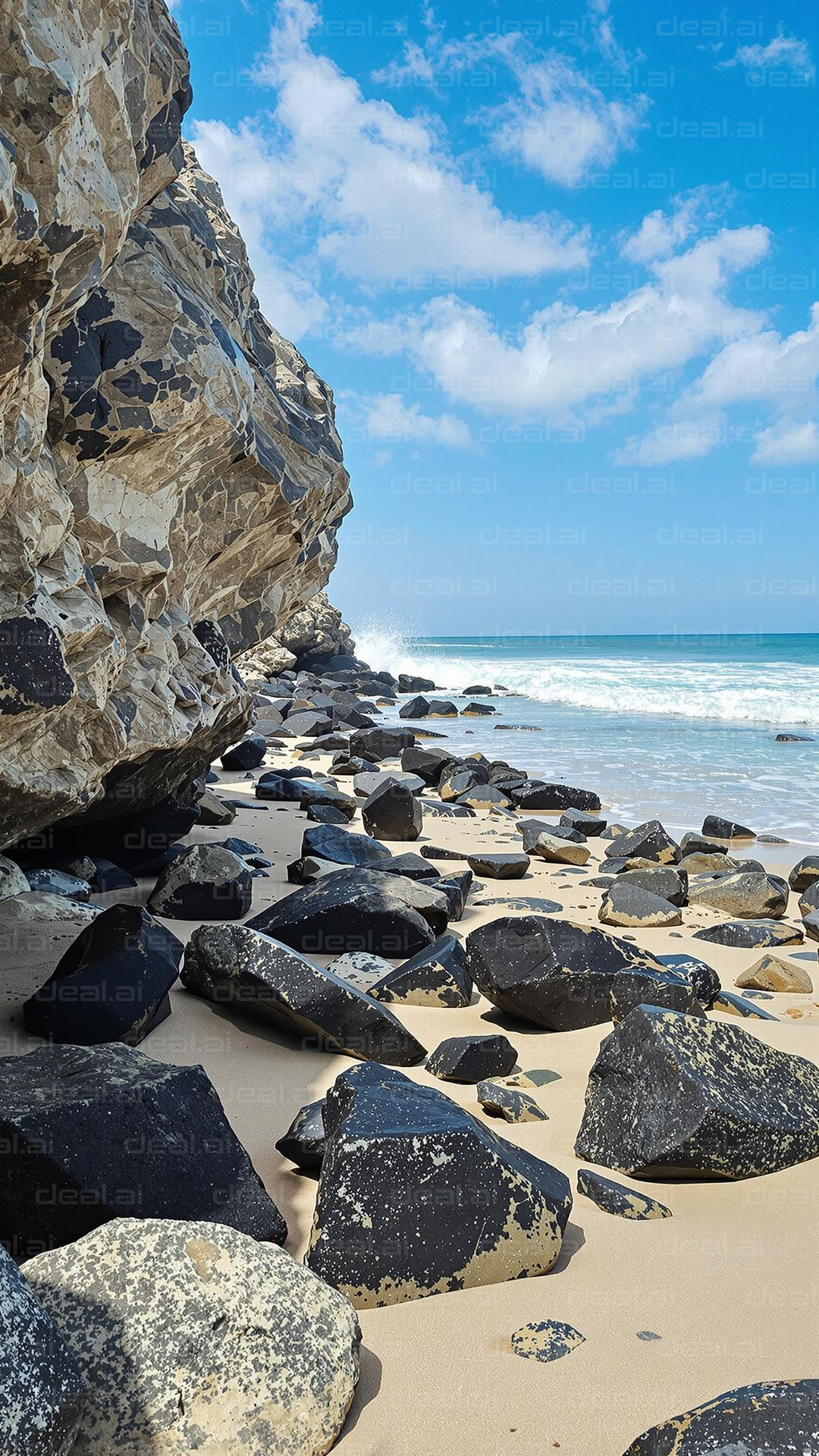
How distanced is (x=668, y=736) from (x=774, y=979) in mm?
13287

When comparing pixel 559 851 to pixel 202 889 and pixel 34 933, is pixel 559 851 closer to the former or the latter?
pixel 202 889

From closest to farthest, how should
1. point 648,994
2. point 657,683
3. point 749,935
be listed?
point 648,994, point 749,935, point 657,683

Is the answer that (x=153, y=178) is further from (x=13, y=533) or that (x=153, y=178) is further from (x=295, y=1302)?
(x=295, y=1302)

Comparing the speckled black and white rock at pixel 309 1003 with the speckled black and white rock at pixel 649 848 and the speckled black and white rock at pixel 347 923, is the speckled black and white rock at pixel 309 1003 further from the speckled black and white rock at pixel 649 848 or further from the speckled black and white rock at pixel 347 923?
the speckled black and white rock at pixel 649 848

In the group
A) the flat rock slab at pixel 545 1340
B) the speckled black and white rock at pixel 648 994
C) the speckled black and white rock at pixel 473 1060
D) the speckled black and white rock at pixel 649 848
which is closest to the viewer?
the flat rock slab at pixel 545 1340

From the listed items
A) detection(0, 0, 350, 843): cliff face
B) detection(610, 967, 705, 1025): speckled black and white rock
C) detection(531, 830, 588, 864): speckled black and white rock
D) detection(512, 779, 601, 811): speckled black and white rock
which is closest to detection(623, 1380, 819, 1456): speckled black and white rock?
detection(610, 967, 705, 1025): speckled black and white rock

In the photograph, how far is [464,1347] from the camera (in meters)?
1.99

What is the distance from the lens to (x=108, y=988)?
3.39 meters

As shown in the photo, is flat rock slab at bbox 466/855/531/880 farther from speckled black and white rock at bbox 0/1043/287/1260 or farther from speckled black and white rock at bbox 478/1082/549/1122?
speckled black and white rock at bbox 0/1043/287/1260

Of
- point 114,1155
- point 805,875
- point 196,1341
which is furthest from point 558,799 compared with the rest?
point 196,1341

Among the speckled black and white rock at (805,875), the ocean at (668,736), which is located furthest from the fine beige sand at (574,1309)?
the ocean at (668,736)

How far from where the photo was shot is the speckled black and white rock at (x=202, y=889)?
4977mm

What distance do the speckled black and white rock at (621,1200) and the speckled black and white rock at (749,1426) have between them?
0.94m

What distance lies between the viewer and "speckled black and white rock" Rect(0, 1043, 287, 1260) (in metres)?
2.13
